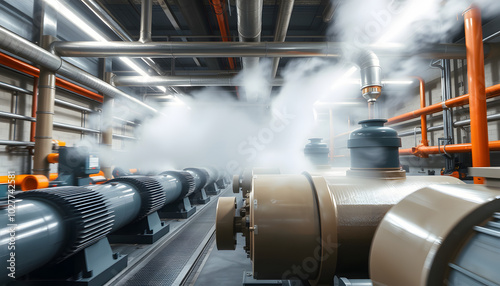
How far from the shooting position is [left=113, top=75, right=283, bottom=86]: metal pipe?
4715mm

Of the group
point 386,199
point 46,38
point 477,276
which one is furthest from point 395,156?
point 46,38

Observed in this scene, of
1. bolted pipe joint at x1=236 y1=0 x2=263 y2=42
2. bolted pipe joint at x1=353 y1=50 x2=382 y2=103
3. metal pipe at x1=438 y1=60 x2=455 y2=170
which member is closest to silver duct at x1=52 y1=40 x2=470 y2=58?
bolted pipe joint at x1=236 y1=0 x2=263 y2=42

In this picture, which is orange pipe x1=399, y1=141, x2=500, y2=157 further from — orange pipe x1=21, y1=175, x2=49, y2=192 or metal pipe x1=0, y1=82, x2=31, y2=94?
metal pipe x1=0, y1=82, x2=31, y2=94

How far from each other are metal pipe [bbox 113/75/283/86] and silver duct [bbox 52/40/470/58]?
1467mm

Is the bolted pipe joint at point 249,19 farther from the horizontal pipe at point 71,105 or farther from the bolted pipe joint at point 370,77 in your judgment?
the horizontal pipe at point 71,105

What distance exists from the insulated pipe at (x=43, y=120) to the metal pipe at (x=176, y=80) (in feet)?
4.83

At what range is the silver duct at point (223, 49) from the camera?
3.07 m

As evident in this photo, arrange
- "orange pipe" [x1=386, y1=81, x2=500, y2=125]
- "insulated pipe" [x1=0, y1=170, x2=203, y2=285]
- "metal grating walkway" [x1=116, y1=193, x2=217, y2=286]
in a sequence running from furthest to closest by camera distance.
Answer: "orange pipe" [x1=386, y1=81, x2=500, y2=125], "metal grating walkway" [x1=116, y1=193, x2=217, y2=286], "insulated pipe" [x1=0, y1=170, x2=203, y2=285]

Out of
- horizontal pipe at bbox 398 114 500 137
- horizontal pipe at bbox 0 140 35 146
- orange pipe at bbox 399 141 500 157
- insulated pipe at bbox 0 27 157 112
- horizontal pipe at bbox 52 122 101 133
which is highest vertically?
insulated pipe at bbox 0 27 157 112

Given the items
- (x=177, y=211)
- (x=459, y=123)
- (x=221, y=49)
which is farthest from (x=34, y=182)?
(x=459, y=123)

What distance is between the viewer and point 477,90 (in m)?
2.47

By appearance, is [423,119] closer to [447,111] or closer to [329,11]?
[447,111]

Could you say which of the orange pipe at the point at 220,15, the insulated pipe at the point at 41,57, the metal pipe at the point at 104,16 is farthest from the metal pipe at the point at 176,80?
the orange pipe at the point at 220,15

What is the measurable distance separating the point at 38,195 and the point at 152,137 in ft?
20.6
